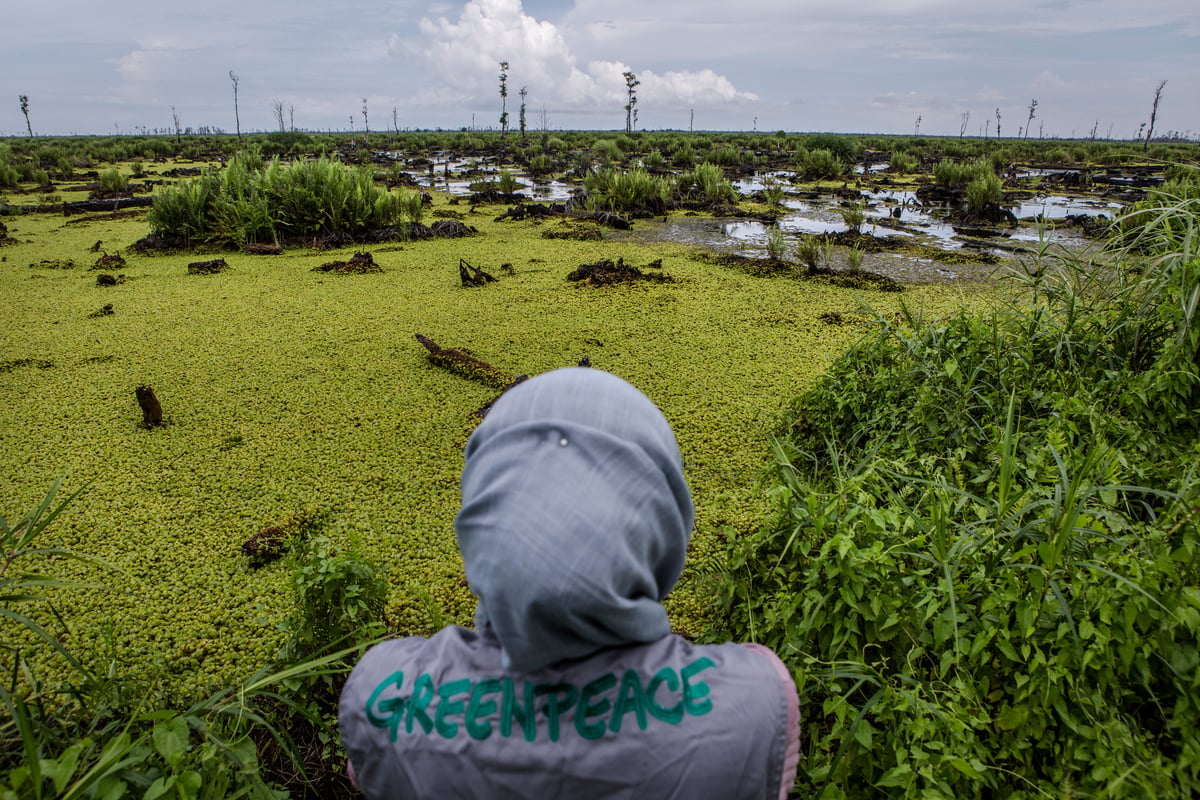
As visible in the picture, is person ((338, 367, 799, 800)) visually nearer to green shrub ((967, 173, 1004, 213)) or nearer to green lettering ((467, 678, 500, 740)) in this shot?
green lettering ((467, 678, 500, 740))

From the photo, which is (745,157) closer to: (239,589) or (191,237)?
(191,237)

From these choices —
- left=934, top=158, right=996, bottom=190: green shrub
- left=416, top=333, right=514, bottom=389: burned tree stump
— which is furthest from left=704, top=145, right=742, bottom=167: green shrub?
left=416, top=333, right=514, bottom=389: burned tree stump

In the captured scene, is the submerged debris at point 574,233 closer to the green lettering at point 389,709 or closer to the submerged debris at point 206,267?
the submerged debris at point 206,267

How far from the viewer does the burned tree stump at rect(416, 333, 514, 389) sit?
3172mm

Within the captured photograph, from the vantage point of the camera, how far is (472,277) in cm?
505

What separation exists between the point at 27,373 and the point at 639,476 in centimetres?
394

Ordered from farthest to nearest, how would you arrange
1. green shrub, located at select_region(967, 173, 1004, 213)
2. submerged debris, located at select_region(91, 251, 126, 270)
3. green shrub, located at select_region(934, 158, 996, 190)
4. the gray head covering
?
1. green shrub, located at select_region(934, 158, 996, 190)
2. green shrub, located at select_region(967, 173, 1004, 213)
3. submerged debris, located at select_region(91, 251, 126, 270)
4. the gray head covering

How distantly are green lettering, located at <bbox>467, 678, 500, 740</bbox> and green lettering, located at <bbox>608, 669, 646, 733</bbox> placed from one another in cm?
12

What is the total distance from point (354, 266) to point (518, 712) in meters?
5.27

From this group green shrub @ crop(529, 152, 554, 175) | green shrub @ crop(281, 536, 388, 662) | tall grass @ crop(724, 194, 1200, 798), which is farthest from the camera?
green shrub @ crop(529, 152, 554, 175)

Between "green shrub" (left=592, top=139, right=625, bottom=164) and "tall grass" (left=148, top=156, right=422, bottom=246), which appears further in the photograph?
"green shrub" (left=592, top=139, right=625, bottom=164)

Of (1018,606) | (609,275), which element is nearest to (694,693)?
(1018,606)

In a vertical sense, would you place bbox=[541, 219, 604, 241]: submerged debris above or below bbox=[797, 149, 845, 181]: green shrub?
below

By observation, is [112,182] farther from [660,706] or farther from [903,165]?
[903,165]
